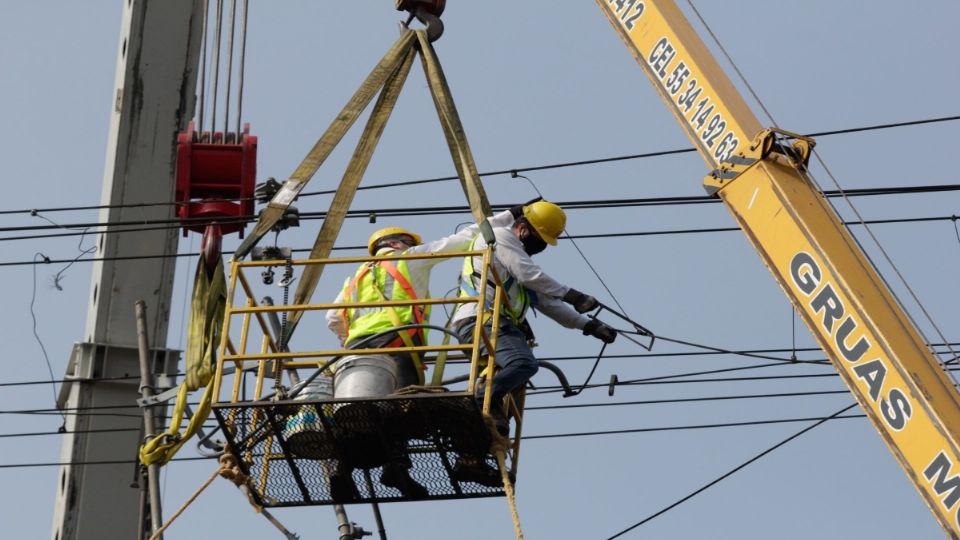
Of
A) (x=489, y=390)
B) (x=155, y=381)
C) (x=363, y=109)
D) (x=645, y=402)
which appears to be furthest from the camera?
(x=645, y=402)

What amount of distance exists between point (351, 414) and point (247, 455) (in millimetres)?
831

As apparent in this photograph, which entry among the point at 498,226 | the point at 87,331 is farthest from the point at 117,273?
the point at 498,226

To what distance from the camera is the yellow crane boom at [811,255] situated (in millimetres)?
13477

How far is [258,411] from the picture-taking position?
14.2 meters

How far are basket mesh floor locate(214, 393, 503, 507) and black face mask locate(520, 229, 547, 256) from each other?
1795 millimetres

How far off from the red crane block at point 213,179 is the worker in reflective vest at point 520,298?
201cm

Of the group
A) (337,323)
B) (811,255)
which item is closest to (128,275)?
(337,323)

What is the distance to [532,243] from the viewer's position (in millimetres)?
15961

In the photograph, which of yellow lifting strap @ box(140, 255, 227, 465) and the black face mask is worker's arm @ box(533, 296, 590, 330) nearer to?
the black face mask

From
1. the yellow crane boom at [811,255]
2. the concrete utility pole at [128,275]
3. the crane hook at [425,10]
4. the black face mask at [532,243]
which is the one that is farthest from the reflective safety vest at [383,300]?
the concrete utility pole at [128,275]

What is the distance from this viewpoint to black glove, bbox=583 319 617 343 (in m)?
15.9

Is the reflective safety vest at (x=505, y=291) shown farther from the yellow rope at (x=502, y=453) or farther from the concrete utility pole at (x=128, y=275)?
the concrete utility pole at (x=128, y=275)

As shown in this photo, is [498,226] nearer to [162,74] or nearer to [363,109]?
[363,109]

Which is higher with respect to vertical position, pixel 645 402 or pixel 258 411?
pixel 645 402
